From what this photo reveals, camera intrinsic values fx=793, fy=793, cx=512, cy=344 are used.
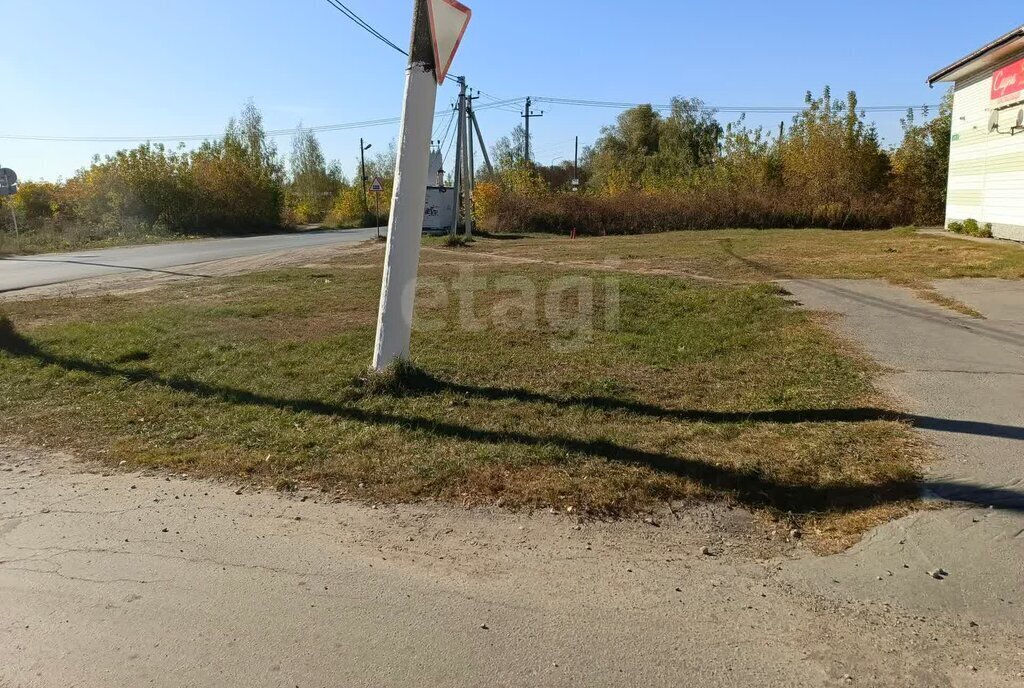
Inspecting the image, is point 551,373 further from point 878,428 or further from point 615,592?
point 615,592

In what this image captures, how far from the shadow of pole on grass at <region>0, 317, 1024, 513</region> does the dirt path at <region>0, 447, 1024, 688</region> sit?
42cm

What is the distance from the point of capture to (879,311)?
1145cm

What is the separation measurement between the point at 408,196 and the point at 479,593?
407 centimetres

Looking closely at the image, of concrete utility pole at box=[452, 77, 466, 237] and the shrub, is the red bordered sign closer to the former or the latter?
the shrub

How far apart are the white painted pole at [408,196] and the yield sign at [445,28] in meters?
0.08

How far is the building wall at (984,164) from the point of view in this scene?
2272 centimetres

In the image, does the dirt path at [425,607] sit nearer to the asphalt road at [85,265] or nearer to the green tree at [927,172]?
the asphalt road at [85,265]

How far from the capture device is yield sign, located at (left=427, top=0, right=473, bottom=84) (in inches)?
262

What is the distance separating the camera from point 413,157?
22.3 ft

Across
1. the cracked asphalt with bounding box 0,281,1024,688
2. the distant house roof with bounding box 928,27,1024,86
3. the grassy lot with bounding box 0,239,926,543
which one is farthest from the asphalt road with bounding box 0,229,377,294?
the distant house roof with bounding box 928,27,1024,86

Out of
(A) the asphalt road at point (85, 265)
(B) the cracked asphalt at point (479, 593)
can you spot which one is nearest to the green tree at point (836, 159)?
(A) the asphalt road at point (85, 265)

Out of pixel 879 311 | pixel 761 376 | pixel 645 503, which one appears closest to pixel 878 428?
pixel 761 376

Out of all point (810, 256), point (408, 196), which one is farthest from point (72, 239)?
point (408, 196)

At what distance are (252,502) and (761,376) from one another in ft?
16.0
